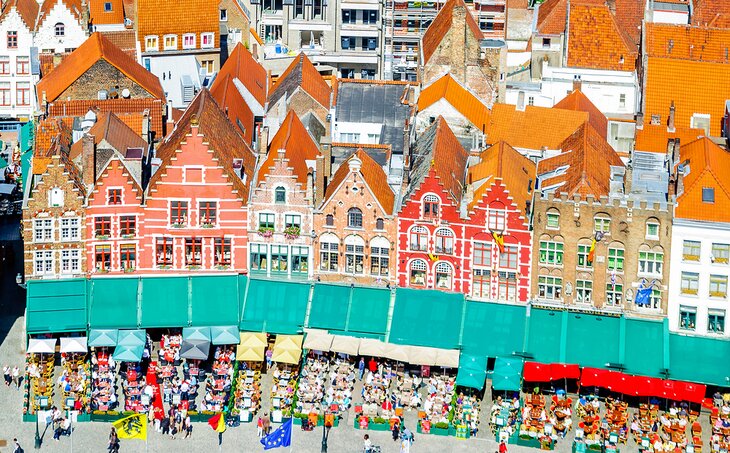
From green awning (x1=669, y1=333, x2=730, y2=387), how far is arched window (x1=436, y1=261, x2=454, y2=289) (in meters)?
16.9

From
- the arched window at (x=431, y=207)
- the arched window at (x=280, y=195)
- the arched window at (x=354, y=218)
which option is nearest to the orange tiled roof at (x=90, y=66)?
the arched window at (x=280, y=195)

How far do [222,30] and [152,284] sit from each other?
4103cm

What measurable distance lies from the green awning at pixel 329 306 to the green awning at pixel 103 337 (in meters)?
14.5

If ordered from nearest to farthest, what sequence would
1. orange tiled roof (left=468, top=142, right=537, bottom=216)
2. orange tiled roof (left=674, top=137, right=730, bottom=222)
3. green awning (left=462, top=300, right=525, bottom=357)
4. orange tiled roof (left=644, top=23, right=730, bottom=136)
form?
orange tiled roof (left=674, top=137, right=730, bottom=222) → green awning (left=462, top=300, right=525, bottom=357) → orange tiled roof (left=468, top=142, right=537, bottom=216) → orange tiled roof (left=644, top=23, right=730, bottom=136)

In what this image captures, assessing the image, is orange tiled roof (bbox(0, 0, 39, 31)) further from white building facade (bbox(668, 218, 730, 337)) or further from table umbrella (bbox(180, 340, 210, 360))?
white building facade (bbox(668, 218, 730, 337))

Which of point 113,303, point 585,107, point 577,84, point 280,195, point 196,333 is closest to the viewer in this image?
point 196,333

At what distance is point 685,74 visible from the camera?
155 m

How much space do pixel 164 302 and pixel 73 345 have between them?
297 inches

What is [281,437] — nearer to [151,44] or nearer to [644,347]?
[644,347]

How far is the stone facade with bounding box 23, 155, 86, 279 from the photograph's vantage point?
136 metres

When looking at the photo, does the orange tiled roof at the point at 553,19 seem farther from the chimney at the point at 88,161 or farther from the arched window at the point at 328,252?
the chimney at the point at 88,161

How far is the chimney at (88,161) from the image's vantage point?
136 metres

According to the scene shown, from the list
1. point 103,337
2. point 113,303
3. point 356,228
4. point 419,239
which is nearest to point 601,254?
point 419,239

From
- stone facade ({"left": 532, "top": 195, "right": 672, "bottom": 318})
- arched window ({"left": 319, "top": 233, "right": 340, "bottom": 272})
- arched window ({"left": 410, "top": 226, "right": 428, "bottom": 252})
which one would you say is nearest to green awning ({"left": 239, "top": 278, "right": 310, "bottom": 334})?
arched window ({"left": 319, "top": 233, "right": 340, "bottom": 272})
